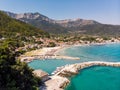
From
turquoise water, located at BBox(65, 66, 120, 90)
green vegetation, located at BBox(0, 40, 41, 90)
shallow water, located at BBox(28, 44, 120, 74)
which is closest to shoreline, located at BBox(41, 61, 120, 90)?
turquoise water, located at BBox(65, 66, 120, 90)

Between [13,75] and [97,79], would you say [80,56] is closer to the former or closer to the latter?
[97,79]

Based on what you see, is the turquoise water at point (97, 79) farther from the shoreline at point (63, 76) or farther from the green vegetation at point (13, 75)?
the green vegetation at point (13, 75)

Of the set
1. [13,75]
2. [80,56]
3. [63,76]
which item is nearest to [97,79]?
[63,76]

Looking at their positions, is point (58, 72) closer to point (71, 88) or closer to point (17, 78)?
point (71, 88)

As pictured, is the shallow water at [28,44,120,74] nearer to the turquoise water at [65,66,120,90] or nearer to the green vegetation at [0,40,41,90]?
the turquoise water at [65,66,120,90]

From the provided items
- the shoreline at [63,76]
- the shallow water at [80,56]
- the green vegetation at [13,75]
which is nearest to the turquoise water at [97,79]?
the shoreline at [63,76]

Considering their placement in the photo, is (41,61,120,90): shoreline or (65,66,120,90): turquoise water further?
(65,66,120,90): turquoise water
